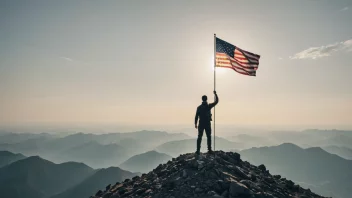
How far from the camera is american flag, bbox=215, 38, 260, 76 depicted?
54.2 ft

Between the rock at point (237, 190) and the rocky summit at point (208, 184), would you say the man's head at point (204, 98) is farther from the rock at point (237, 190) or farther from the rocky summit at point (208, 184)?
the rock at point (237, 190)

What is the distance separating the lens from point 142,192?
519 inches

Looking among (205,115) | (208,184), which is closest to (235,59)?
(205,115)

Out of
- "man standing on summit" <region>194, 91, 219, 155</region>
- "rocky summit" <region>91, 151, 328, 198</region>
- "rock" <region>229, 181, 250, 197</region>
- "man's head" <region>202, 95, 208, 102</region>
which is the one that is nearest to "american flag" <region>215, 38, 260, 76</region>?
"man's head" <region>202, 95, 208, 102</region>

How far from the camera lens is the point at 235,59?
16.5 metres

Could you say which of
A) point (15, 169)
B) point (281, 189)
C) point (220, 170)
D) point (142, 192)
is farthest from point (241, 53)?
point (15, 169)

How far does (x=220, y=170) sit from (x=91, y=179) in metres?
195

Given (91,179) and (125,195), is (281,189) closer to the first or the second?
(125,195)

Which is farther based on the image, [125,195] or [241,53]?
[241,53]

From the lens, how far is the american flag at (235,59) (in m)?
16.5

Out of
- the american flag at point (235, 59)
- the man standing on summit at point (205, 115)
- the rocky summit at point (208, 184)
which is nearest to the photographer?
the rocky summit at point (208, 184)

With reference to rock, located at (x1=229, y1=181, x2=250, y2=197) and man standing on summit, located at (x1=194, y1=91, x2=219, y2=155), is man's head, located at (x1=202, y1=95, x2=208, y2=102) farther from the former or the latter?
rock, located at (x1=229, y1=181, x2=250, y2=197)

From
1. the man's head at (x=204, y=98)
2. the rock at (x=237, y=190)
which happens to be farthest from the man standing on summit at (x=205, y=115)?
the rock at (x=237, y=190)

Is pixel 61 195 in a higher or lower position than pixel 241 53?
lower
